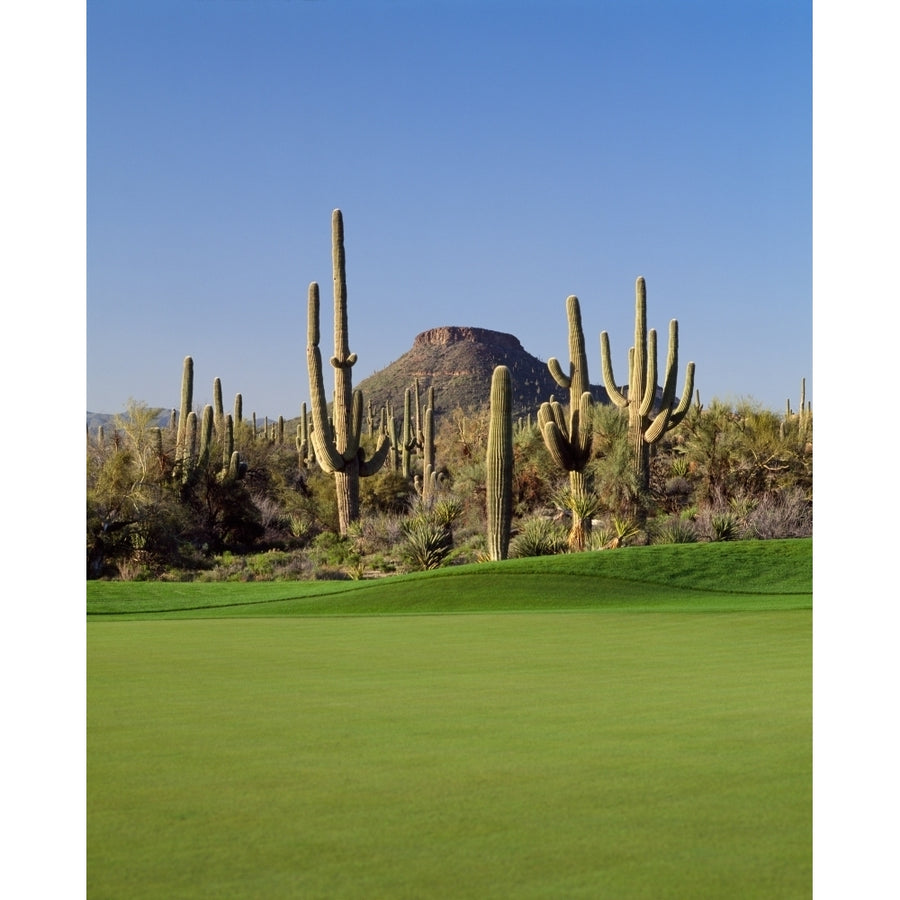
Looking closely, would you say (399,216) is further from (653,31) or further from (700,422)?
(700,422)

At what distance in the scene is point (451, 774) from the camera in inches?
187

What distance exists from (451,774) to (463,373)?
6911cm

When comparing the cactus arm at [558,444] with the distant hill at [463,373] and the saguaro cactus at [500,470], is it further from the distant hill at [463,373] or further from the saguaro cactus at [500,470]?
the distant hill at [463,373]

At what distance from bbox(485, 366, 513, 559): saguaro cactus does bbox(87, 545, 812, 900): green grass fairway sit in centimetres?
1299

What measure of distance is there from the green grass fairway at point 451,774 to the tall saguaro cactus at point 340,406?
57.3ft

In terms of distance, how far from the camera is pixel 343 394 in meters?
26.8

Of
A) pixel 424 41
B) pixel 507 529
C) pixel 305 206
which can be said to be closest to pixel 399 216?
pixel 305 206

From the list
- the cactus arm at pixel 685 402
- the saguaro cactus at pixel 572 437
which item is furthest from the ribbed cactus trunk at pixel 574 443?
the cactus arm at pixel 685 402

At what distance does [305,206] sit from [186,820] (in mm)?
43548

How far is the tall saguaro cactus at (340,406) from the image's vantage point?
87.0 ft

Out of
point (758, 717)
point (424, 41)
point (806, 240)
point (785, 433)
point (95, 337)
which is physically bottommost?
point (758, 717)

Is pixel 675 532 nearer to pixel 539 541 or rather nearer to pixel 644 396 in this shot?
pixel 539 541

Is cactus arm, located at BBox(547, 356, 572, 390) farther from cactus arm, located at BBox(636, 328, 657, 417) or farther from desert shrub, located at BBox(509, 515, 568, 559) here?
desert shrub, located at BBox(509, 515, 568, 559)

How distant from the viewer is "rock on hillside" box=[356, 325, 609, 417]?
224 ft
